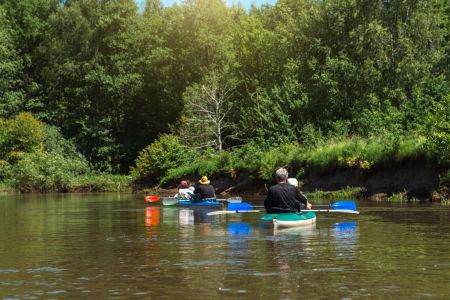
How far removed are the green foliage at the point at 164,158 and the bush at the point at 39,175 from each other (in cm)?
650

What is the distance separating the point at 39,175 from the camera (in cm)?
5738

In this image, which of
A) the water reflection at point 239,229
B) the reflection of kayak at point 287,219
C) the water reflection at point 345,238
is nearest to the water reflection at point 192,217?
the water reflection at point 239,229

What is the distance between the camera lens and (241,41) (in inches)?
2827

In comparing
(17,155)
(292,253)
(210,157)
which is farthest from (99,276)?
(17,155)

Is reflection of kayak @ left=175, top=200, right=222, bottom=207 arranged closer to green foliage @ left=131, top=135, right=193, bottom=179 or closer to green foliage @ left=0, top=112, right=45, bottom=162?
green foliage @ left=131, top=135, right=193, bottom=179

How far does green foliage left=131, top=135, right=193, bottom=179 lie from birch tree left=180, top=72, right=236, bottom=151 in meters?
1.82

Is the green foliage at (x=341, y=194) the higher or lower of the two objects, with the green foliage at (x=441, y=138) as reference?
lower

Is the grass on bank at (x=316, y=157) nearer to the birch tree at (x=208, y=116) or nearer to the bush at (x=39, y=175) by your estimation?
the birch tree at (x=208, y=116)

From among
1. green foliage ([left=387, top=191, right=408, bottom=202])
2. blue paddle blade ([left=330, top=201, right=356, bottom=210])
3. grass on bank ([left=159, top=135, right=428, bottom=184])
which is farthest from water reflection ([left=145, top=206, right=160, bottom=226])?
grass on bank ([left=159, top=135, right=428, bottom=184])

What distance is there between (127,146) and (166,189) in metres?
22.6

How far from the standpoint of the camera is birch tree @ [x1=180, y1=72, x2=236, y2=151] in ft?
192

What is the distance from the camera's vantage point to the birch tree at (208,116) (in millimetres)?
58438

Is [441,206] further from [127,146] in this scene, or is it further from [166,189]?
[127,146]

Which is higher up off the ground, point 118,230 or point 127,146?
point 127,146
